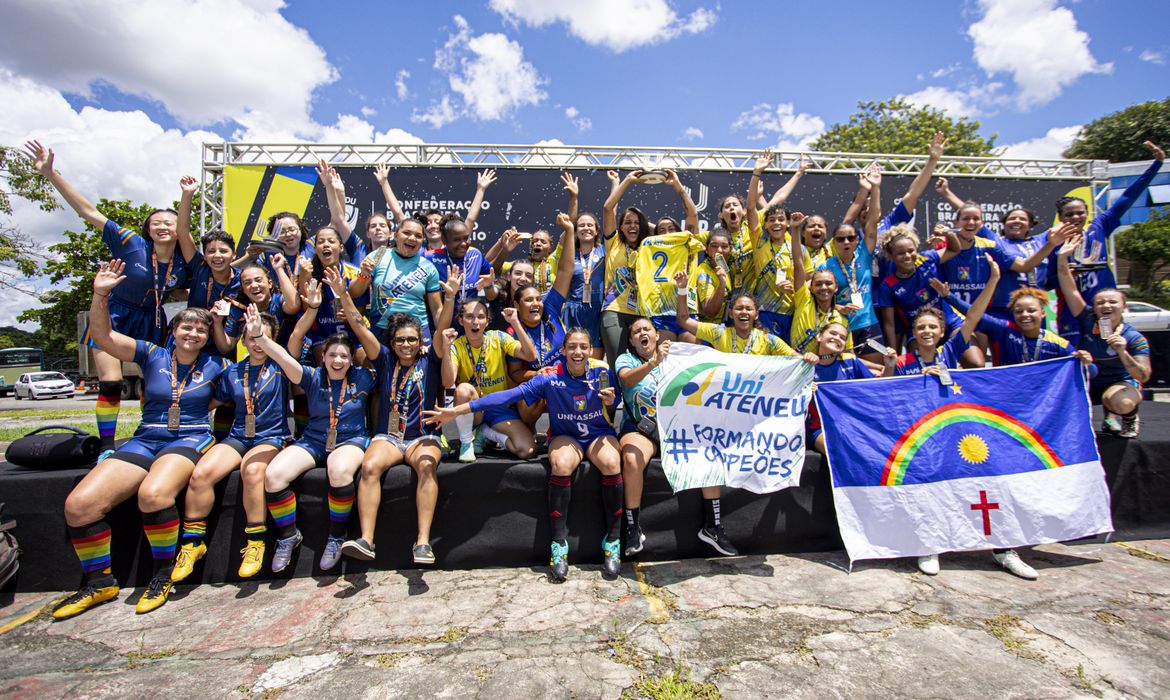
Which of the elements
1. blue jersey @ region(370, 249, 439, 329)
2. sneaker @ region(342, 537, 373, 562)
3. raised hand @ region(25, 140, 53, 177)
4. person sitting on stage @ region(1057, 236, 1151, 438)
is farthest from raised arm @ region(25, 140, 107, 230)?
person sitting on stage @ region(1057, 236, 1151, 438)

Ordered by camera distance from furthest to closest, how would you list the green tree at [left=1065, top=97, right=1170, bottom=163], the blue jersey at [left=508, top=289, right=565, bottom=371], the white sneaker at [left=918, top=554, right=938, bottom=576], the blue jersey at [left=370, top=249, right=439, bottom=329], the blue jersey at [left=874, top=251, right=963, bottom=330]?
1. the green tree at [left=1065, top=97, right=1170, bottom=163]
2. the blue jersey at [left=874, top=251, right=963, bottom=330]
3. the blue jersey at [left=370, top=249, right=439, bottom=329]
4. the blue jersey at [left=508, top=289, right=565, bottom=371]
5. the white sneaker at [left=918, top=554, right=938, bottom=576]

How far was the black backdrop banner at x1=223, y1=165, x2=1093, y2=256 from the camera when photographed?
8750mm

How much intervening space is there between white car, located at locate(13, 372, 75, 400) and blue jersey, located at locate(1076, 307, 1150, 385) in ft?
106

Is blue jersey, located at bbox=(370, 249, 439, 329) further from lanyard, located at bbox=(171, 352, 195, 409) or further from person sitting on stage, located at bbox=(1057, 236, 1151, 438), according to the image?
person sitting on stage, located at bbox=(1057, 236, 1151, 438)

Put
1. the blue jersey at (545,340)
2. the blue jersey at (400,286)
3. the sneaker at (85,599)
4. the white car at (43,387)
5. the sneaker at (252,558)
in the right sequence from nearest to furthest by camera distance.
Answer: the sneaker at (85,599) → the sneaker at (252,558) → the blue jersey at (545,340) → the blue jersey at (400,286) → the white car at (43,387)

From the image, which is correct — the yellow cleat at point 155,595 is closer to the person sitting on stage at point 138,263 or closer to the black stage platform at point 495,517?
the black stage platform at point 495,517

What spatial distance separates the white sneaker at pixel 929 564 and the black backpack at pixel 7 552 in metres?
5.47

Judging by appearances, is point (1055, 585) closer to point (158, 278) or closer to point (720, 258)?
point (720, 258)

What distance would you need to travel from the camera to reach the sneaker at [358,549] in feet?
10.1

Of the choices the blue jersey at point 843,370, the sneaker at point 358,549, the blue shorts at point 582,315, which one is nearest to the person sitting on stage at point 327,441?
the sneaker at point 358,549

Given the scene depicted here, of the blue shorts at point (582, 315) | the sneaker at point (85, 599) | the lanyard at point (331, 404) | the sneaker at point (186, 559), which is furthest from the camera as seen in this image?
the blue shorts at point (582, 315)

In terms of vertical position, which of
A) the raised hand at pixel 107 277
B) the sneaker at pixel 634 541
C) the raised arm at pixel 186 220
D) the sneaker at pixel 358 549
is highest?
the raised arm at pixel 186 220

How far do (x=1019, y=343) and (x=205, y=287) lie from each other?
6.36 m

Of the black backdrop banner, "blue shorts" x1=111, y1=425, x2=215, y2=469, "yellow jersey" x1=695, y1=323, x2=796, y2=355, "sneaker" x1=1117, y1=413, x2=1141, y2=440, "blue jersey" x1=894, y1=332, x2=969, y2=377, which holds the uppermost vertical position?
the black backdrop banner
